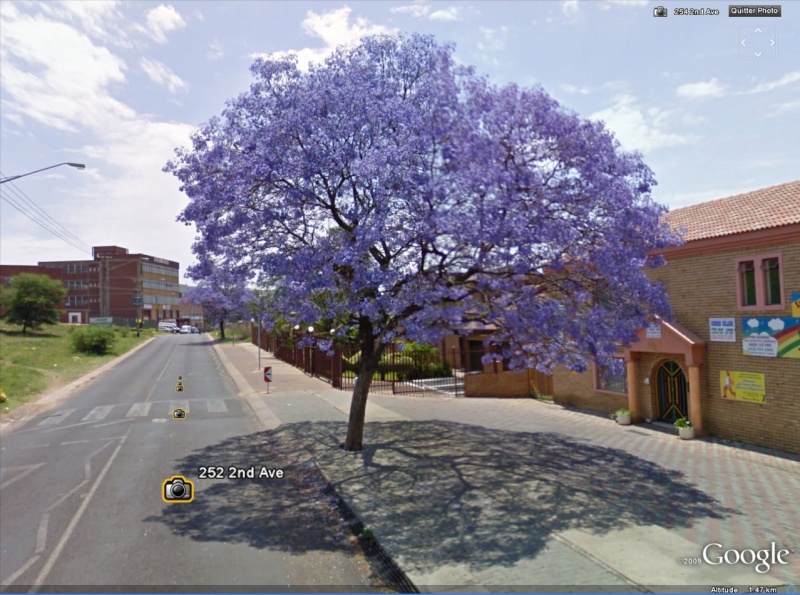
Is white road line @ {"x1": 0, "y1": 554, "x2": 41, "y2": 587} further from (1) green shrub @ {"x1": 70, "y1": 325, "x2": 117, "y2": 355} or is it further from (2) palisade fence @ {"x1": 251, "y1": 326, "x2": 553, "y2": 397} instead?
(1) green shrub @ {"x1": 70, "y1": 325, "x2": 117, "y2": 355}

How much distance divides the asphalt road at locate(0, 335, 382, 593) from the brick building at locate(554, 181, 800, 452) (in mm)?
9867

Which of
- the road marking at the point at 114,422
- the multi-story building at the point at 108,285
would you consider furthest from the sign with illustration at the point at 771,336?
the multi-story building at the point at 108,285

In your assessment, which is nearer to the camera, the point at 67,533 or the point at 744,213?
the point at 67,533

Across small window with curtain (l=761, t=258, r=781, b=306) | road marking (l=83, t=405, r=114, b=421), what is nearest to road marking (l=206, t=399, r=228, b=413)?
road marking (l=83, t=405, r=114, b=421)

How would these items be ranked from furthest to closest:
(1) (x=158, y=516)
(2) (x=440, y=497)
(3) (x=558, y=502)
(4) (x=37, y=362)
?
(4) (x=37, y=362), (2) (x=440, y=497), (3) (x=558, y=502), (1) (x=158, y=516)

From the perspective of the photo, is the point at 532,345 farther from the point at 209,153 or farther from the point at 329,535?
the point at 209,153

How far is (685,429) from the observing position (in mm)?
14445

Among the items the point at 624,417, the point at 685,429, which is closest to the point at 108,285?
the point at 624,417

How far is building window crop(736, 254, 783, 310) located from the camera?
12703mm

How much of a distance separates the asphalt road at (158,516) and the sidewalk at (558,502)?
32.7 inches

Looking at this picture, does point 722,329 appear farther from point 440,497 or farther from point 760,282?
point 440,497

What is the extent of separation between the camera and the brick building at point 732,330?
12477 mm

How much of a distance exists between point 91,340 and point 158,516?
39556 millimetres

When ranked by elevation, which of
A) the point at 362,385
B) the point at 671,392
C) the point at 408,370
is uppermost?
the point at 362,385
